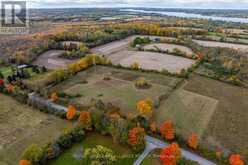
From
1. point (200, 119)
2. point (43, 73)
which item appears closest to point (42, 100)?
point (43, 73)

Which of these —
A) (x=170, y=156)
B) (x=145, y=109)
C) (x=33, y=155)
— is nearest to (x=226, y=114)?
(x=145, y=109)

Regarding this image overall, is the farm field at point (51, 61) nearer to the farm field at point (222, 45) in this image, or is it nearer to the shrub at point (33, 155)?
the shrub at point (33, 155)

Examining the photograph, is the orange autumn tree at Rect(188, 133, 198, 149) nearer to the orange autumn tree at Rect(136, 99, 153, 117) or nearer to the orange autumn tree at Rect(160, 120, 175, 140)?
the orange autumn tree at Rect(160, 120, 175, 140)

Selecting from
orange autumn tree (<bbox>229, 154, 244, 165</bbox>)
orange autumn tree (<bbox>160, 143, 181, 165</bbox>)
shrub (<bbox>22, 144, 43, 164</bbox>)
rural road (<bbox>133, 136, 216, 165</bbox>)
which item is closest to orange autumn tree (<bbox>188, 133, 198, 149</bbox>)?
rural road (<bbox>133, 136, 216, 165</bbox>)

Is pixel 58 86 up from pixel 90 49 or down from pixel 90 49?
down

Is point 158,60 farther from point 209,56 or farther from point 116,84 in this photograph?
point 116,84
